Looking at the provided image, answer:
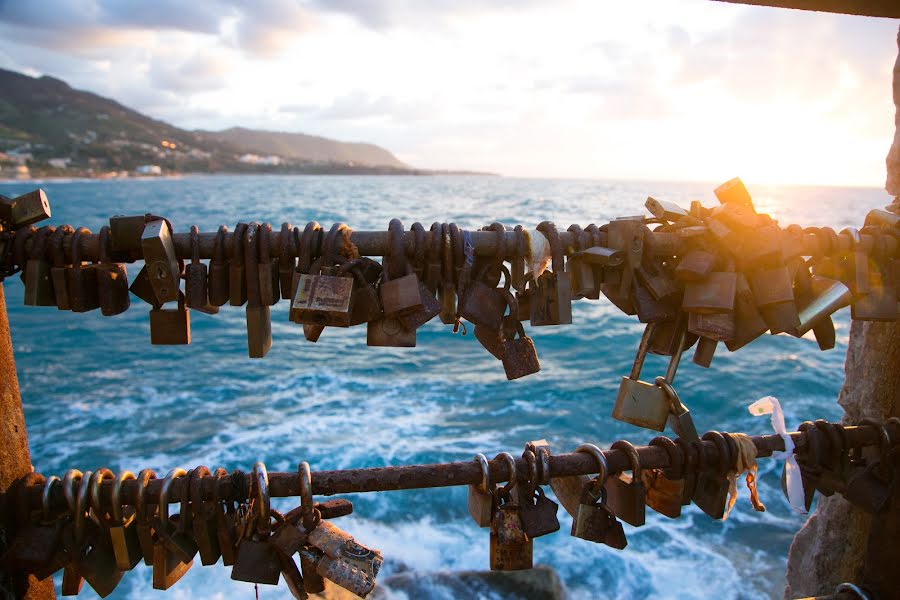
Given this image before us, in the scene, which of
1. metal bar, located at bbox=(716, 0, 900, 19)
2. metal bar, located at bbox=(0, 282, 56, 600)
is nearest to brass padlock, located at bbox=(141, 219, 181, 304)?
metal bar, located at bbox=(0, 282, 56, 600)

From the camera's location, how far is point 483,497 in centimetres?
169

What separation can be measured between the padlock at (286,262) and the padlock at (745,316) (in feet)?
4.20

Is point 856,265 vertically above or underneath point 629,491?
above

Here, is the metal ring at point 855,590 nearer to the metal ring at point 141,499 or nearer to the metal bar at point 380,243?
the metal bar at point 380,243

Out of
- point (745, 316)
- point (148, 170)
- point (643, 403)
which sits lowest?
point (643, 403)

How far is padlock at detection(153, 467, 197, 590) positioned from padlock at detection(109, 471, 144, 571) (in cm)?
6

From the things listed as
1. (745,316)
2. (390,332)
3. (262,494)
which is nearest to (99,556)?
(262,494)

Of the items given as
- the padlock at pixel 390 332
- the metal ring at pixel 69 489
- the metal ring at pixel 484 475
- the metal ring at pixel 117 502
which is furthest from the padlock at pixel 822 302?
the metal ring at pixel 69 489

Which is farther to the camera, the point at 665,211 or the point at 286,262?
the point at 665,211

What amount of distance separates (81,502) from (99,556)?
179 mm

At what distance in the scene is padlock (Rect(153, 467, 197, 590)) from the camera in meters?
1.60

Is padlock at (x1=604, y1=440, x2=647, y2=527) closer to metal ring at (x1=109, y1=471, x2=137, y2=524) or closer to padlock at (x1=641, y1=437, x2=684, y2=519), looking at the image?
padlock at (x1=641, y1=437, x2=684, y2=519)

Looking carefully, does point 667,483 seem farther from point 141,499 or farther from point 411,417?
point 411,417

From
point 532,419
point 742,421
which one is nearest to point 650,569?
point 532,419
